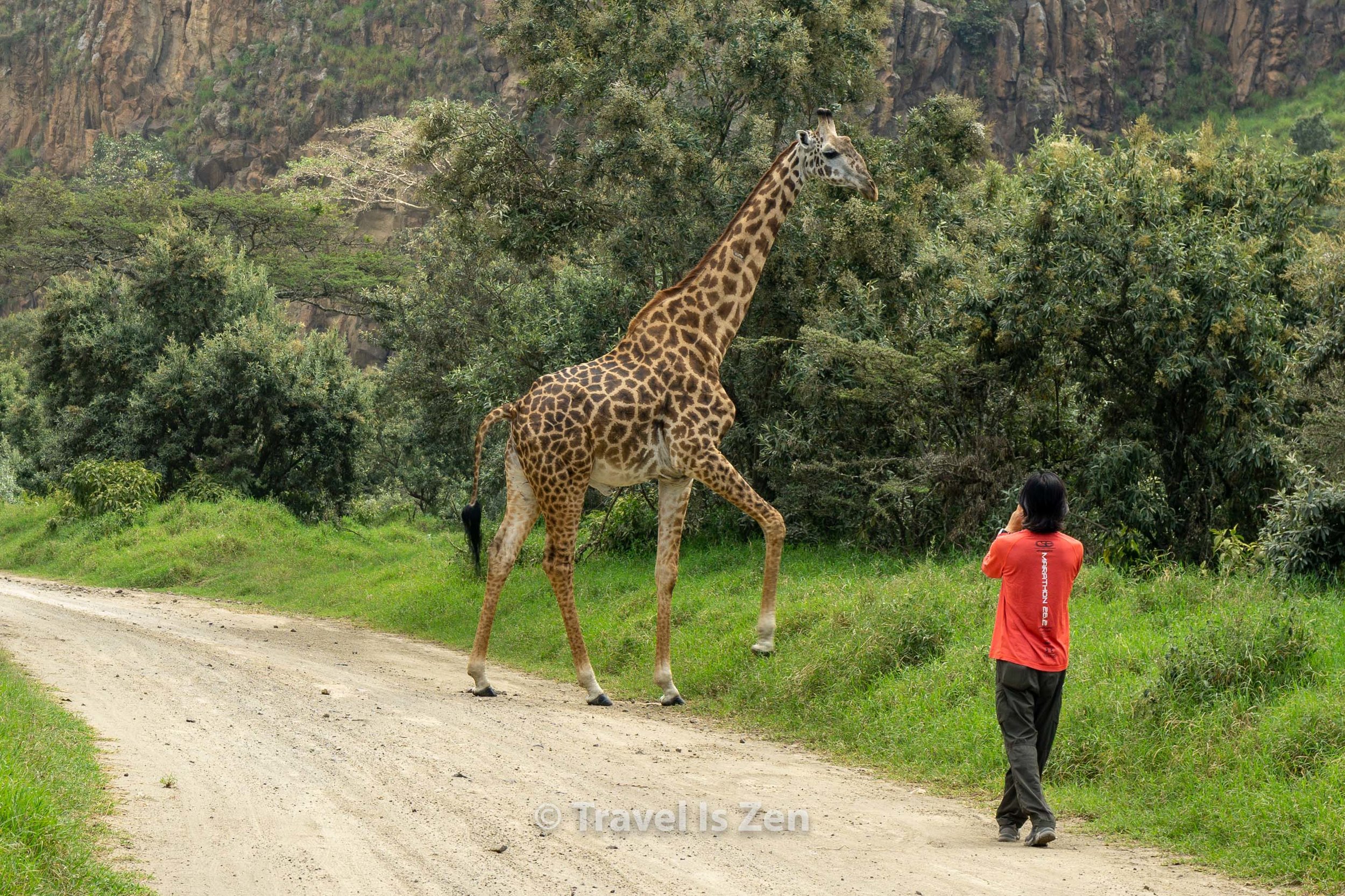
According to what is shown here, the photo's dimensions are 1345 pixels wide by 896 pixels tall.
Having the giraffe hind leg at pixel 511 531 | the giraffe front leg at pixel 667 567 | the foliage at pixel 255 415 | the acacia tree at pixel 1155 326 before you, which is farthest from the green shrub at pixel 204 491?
the acacia tree at pixel 1155 326

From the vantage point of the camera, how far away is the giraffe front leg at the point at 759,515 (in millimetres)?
9992

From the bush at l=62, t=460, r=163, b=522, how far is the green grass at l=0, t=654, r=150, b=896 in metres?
16.1

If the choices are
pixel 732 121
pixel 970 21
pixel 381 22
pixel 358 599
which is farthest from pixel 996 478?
pixel 381 22

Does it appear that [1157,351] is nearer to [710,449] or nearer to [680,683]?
[710,449]

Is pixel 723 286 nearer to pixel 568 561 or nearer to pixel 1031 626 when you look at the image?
pixel 568 561

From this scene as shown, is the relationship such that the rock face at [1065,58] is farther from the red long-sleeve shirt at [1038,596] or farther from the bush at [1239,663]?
the red long-sleeve shirt at [1038,596]

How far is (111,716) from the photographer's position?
8.68 metres

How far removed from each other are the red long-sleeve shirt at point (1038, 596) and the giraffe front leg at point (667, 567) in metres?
4.35

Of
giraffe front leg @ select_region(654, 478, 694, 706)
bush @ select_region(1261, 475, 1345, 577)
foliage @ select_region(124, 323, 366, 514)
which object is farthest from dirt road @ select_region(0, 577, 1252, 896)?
foliage @ select_region(124, 323, 366, 514)

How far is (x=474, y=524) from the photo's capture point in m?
11.9

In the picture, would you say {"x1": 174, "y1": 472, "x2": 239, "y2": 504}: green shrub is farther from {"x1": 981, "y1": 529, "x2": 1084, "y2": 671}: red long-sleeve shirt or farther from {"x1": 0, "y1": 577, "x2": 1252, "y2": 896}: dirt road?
{"x1": 981, "y1": 529, "x2": 1084, "y2": 671}: red long-sleeve shirt

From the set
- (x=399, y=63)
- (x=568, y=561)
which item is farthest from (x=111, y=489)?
(x=399, y=63)

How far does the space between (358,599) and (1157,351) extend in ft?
36.2

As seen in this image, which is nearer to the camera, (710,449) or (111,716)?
(111,716)
